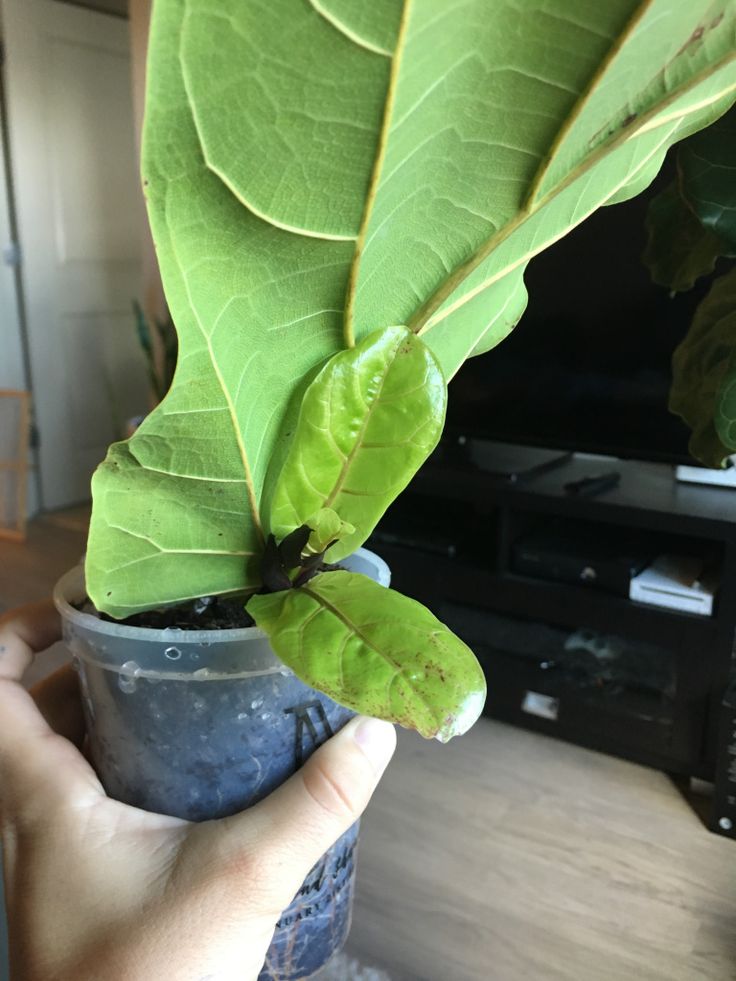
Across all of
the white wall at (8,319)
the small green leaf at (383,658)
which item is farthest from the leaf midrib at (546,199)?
the white wall at (8,319)

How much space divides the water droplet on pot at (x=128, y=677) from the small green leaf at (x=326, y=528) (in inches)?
4.1

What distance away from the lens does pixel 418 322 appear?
340 millimetres

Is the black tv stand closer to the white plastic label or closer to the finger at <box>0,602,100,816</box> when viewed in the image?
the white plastic label

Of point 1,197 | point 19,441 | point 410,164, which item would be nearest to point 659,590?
point 410,164

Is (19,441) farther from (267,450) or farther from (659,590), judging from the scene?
(267,450)

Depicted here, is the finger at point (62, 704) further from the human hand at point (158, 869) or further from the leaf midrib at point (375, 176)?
the leaf midrib at point (375, 176)

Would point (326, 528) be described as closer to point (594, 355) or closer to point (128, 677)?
point (128, 677)

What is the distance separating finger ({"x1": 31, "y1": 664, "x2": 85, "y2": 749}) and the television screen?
1.11 meters

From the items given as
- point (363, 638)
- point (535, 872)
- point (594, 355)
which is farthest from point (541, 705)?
point (363, 638)

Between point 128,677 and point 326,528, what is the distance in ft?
0.42

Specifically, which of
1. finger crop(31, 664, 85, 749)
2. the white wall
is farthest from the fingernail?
the white wall

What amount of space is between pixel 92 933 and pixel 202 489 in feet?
0.67

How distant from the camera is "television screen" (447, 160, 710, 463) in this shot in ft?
4.51

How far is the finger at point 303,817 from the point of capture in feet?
1.23
